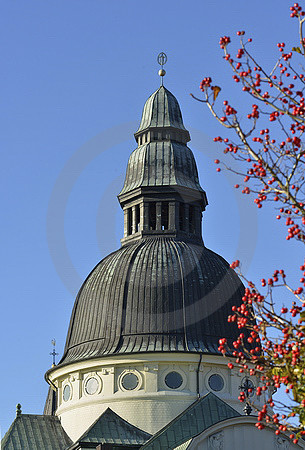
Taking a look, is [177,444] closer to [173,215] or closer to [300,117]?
[173,215]

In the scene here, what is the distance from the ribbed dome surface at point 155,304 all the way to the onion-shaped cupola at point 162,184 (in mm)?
1806

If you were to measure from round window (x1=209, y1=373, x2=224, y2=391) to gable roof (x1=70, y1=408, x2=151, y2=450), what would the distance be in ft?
13.4

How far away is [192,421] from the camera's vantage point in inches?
2047

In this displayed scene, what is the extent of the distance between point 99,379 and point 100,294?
4.57m

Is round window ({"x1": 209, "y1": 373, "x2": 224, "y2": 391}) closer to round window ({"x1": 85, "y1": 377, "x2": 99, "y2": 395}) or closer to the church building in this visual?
the church building

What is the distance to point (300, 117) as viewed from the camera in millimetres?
18703

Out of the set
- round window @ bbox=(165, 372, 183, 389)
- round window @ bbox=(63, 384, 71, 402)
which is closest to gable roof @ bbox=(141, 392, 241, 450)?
round window @ bbox=(165, 372, 183, 389)

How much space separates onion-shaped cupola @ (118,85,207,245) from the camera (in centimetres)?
5981

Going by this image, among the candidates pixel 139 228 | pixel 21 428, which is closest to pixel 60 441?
pixel 21 428

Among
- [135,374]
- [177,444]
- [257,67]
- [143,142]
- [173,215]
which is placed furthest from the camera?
[143,142]

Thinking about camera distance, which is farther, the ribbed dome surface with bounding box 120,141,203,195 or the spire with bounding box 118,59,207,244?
the ribbed dome surface with bounding box 120,141,203,195

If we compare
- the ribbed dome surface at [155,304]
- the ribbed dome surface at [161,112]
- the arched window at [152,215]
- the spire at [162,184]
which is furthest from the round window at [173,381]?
the ribbed dome surface at [161,112]

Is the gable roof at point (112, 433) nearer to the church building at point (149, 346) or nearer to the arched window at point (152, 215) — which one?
the church building at point (149, 346)

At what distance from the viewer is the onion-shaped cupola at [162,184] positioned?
59812 millimetres
